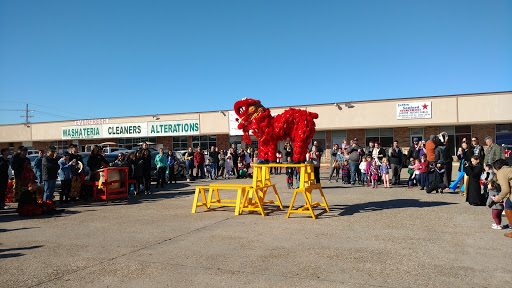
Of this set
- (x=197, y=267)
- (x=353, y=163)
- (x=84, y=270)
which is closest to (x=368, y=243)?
(x=197, y=267)

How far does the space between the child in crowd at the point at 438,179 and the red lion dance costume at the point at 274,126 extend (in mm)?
5121

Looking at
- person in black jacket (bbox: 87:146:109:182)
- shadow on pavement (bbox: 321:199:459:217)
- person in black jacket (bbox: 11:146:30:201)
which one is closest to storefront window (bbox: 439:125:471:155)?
shadow on pavement (bbox: 321:199:459:217)

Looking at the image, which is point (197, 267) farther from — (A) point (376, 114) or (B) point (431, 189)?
(A) point (376, 114)

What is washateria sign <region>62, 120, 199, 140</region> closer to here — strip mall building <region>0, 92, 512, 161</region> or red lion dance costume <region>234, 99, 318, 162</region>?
strip mall building <region>0, 92, 512, 161</region>

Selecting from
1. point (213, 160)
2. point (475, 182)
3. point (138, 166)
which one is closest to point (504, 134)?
point (475, 182)

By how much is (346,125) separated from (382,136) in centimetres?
301

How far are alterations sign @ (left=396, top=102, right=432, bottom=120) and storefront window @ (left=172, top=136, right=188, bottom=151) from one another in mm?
19184

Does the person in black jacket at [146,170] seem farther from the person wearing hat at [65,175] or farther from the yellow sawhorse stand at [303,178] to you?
the yellow sawhorse stand at [303,178]

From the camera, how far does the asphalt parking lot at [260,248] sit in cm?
463

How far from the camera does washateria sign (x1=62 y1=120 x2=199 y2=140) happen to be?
33606 millimetres

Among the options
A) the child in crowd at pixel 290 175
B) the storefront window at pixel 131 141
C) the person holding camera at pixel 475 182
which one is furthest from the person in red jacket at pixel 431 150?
the storefront window at pixel 131 141

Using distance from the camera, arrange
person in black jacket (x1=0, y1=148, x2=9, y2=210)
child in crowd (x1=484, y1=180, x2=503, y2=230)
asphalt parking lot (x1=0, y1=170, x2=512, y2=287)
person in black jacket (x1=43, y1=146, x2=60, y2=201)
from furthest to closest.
A: 1. person in black jacket (x1=43, y1=146, x2=60, y2=201)
2. person in black jacket (x1=0, y1=148, x2=9, y2=210)
3. child in crowd (x1=484, y1=180, x2=503, y2=230)
4. asphalt parking lot (x1=0, y1=170, x2=512, y2=287)

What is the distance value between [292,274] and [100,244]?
3.67 metres

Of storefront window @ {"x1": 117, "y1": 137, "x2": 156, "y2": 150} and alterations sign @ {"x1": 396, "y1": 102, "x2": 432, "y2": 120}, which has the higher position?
alterations sign @ {"x1": 396, "y1": 102, "x2": 432, "y2": 120}
